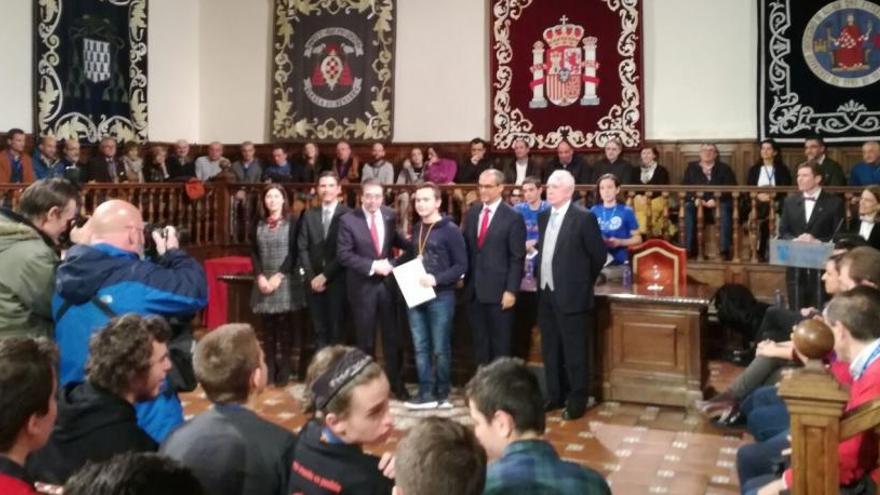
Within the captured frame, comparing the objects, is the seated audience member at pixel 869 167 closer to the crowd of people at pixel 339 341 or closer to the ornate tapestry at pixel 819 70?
the ornate tapestry at pixel 819 70

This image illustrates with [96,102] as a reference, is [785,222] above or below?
below

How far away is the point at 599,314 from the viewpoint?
18.9 feet

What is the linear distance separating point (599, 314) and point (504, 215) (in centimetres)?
86

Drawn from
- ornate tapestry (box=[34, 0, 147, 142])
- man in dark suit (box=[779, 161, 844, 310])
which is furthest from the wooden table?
ornate tapestry (box=[34, 0, 147, 142])

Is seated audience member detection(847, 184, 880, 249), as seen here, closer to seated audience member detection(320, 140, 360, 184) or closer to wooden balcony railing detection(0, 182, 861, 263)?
wooden balcony railing detection(0, 182, 861, 263)

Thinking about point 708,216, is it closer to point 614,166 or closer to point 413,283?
point 614,166

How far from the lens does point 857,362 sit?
271 cm

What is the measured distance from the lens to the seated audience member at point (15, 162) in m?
8.87

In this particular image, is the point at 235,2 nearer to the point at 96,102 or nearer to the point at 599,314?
the point at 96,102

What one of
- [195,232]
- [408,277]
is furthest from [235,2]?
[408,277]

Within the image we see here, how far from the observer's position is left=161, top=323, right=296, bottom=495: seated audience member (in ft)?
6.93

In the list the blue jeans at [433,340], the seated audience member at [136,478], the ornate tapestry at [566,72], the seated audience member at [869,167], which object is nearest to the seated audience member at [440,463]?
the seated audience member at [136,478]

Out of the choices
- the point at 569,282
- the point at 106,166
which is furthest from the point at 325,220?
the point at 106,166

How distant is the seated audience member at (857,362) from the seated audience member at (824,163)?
5785mm
